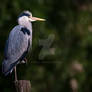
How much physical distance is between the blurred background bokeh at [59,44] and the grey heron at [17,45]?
3.67 metres

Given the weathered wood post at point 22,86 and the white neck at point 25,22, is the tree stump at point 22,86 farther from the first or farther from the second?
the white neck at point 25,22

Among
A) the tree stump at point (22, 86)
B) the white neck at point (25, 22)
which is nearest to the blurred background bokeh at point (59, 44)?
the white neck at point (25, 22)

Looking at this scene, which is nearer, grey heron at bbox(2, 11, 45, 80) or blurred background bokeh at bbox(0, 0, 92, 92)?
grey heron at bbox(2, 11, 45, 80)

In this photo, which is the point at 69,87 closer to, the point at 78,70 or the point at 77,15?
the point at 78,70

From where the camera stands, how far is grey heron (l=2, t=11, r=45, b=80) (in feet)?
19.9

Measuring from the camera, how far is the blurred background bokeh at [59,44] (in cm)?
1036

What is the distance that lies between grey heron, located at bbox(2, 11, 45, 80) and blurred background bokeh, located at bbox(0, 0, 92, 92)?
367 centimetres

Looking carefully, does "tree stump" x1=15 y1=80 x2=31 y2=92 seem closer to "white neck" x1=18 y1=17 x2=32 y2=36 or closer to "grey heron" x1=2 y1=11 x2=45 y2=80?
"grey heron" x1=2 y1=11 x2=45 y2=80

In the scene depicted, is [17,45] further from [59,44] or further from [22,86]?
[59,44]

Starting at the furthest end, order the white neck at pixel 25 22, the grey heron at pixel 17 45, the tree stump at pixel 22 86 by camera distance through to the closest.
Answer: the white neck at pixel 25 22
the grey heron at pixel 17 45
the tree stump at pixel 22 86

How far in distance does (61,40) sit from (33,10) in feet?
5.02

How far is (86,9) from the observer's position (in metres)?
12.5

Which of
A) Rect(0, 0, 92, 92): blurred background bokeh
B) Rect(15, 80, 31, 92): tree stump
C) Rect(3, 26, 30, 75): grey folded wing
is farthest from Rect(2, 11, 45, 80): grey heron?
Rect(0, 0, 92, 92): blurred background bokeh

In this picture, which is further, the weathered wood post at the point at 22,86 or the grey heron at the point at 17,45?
the grey heron at the point at 17,45
